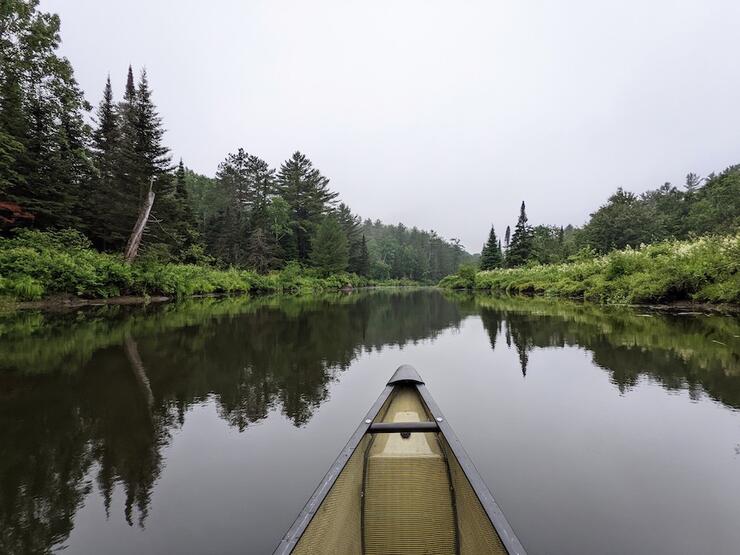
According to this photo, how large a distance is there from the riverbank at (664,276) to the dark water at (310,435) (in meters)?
6.08

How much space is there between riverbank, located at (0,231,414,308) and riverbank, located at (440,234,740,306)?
2090cm

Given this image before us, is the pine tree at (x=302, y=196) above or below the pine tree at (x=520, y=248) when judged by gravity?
above

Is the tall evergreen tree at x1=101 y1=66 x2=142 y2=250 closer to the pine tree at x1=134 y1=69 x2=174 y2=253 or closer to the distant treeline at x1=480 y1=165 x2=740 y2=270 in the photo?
the pine tree at x1=134 y1=69 x2=174 y2=253

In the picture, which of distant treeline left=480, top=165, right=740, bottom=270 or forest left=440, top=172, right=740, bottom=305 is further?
distant treeline left=480, top=165, right=740, bottom=270

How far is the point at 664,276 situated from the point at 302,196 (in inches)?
1597

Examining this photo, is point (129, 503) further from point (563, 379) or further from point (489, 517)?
point (563, 379)

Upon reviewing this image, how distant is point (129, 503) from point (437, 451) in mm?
2018

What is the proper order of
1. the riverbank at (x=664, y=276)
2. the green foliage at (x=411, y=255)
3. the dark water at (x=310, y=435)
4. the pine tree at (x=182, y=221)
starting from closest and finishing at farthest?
1. the dark water at (x=310, y=435)
2. the riverbank at (x=664, y=276)
3. the pine tree at (x=182, y=221)
4. the green foliage at (x=411, y=255)

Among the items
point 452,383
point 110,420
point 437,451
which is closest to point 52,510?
point 110,420

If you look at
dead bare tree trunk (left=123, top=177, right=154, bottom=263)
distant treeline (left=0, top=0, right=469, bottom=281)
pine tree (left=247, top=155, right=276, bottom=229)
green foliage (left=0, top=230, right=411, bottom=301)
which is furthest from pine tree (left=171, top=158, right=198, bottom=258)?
pine tree (left=247, top=155, right=276, bottom=229)

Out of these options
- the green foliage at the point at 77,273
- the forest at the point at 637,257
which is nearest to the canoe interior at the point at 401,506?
the forest at the point at 637,257

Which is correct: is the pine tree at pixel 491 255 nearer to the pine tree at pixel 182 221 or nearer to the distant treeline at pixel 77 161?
the distant treeline at pixel 77 161

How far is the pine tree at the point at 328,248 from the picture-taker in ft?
136

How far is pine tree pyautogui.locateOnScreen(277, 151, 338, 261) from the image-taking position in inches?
1818
